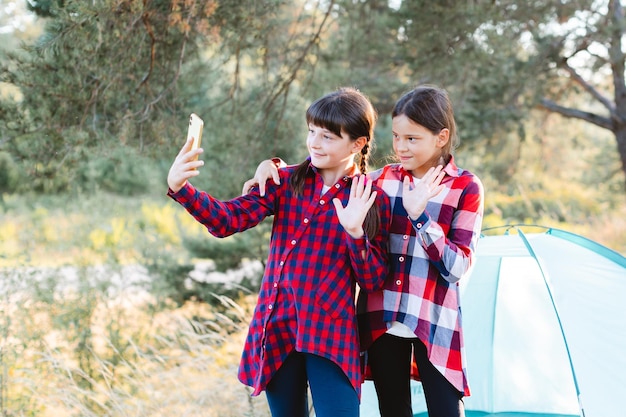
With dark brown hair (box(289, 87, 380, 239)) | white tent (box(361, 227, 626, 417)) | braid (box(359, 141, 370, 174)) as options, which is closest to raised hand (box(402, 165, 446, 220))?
dark brown hair (box(289, 87, 380, 239))

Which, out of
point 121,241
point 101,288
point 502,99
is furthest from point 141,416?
point 502,99

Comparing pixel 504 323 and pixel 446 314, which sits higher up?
pixel 446 314

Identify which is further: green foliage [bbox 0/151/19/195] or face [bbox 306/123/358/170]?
green foliage [bbox 0/151/19/195]

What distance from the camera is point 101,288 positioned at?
4090 mm

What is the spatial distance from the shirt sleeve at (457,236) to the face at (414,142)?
14 centimetres

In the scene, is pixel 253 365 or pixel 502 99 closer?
pixel 253 365

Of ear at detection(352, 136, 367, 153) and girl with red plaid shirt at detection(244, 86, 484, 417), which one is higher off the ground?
ear at detection(352, 136, 367, 153)

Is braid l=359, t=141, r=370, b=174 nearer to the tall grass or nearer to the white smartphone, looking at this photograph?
the white smartphone

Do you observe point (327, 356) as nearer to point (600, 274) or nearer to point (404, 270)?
point (404, 270)

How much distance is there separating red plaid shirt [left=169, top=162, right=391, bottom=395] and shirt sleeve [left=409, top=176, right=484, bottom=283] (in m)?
0.14

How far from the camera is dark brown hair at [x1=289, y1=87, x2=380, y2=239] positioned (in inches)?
66.3

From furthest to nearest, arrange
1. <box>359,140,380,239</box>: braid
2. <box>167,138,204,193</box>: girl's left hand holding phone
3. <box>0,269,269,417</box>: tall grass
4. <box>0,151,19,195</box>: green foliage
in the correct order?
<box>0,151,19,195</box>: green foliage
<box>0,269,269,417</box>: tall grass
<box>359,140,380,239</box>: braid
<box>167,138,204,193</box>: girl's left hand holding phone

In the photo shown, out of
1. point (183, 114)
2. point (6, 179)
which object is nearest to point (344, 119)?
point (183, 114)

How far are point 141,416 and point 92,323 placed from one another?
1.10 m
